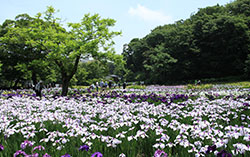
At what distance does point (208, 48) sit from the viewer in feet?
129

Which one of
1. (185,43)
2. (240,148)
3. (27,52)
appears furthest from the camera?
(185,43)

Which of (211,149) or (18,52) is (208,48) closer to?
(18,52)

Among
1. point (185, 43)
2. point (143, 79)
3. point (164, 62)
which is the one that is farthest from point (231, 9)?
point (143, 79)

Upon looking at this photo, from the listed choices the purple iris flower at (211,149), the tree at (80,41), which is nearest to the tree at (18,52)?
the tree at (80,41)

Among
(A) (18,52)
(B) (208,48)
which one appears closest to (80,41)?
(A) (18,52)

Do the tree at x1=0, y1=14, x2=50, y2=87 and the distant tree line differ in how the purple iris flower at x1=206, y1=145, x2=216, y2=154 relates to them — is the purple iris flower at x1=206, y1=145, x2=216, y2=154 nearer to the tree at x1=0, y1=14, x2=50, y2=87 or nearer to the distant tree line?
the tree at x1=0, y1=14, x2=50, y2=87

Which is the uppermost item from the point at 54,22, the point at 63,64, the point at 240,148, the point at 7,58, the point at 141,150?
the point at 54,22

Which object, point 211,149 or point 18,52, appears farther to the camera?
point 18,52

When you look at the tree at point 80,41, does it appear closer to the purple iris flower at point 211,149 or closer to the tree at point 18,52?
the tree at point 18,52

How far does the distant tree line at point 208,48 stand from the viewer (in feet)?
114

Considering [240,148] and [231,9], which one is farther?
[231,9]

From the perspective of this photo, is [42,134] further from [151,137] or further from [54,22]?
[54,22]

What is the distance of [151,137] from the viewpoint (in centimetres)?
352

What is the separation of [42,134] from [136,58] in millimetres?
54021
